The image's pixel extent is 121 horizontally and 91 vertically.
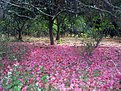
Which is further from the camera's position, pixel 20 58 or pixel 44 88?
pixel 20 58

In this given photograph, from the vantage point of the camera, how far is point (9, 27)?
19719 millimetres

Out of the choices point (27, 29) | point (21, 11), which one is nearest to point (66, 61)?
point (21, 11)

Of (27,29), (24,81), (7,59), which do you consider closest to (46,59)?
(7,59)

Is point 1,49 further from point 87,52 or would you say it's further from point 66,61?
point 87,52

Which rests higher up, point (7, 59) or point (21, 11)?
point (21, 11)

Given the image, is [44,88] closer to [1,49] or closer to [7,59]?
[7,59]

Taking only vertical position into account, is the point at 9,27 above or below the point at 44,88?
above

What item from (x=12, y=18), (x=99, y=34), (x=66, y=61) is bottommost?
(x=66, y=61)

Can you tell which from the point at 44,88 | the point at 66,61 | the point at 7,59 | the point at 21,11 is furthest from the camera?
the point at 21,11

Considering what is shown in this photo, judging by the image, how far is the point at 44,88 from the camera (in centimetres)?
355

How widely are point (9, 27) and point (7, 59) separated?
12.3 meters

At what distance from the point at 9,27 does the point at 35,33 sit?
6077 millimetres

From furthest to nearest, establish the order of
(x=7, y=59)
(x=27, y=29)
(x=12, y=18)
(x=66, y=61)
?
(x=27, y=29)
(x=12, y=18)
(x=66, y=61)
(x=7, y=59)

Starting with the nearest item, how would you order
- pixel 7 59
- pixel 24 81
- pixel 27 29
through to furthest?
pixel 24 81 → pixel 7 59 → pixel 27 29
